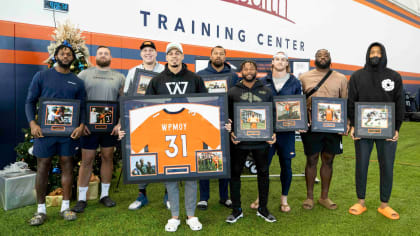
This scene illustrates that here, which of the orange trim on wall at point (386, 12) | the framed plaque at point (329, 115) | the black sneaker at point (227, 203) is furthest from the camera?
the orange trim on wall at point (386, 12)

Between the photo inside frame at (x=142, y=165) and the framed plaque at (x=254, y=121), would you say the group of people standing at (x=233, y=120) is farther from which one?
the photo inside frame at (x=142, y=165)

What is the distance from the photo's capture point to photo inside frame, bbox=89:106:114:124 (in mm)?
3012

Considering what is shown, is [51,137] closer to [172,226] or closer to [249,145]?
[172,226]

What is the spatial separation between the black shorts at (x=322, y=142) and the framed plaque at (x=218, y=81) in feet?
3.52

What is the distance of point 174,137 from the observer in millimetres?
2402

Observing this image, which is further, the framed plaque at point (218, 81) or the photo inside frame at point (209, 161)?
the framed plaque at point (218, 81)

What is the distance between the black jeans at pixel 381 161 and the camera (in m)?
2.89

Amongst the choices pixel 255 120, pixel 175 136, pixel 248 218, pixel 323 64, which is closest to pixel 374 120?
pixel 323 64

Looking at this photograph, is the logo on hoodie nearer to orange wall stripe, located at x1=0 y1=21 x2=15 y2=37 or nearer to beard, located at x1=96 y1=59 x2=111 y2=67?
beard, located at x1=96 y1=59 x2=111 y2=67

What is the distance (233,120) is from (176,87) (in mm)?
632

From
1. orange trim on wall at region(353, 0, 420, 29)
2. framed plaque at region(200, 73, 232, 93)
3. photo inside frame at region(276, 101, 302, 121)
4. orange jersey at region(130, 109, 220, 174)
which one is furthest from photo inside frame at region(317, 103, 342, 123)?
orange trim on wall at region(353, 0, 420, 29)

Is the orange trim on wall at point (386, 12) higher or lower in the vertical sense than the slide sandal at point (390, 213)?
higher

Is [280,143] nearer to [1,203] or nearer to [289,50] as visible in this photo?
[1,203]

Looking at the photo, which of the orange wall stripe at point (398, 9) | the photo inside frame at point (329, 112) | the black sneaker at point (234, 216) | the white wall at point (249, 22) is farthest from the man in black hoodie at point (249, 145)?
the orange wall stripe at point (398, 9)
